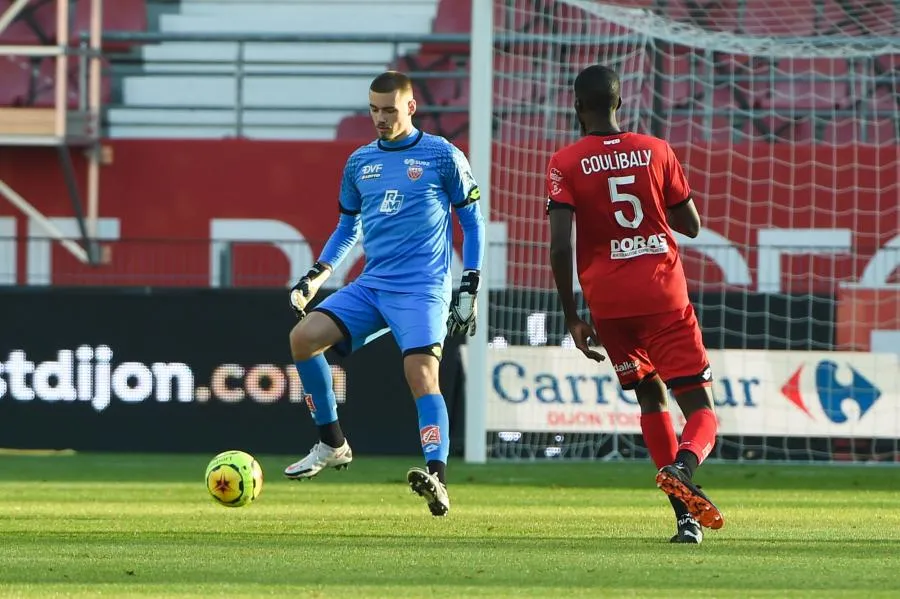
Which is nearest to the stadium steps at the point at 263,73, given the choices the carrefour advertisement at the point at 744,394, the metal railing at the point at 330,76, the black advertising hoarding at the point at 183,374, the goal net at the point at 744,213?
the metal railing at the point at 330,76

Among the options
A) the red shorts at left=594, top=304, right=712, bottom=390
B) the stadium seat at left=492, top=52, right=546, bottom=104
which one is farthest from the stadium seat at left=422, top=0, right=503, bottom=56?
the red shorts at left=594, top=304, right=712, bottom=390

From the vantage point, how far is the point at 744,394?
520 inches

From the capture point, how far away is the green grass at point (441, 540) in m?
5.02

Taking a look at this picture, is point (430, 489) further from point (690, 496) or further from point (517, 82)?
point (517, 82)

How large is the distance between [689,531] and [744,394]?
705 centimetres

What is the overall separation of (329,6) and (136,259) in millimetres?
5011

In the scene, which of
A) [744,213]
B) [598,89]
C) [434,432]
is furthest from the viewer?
[744,213]

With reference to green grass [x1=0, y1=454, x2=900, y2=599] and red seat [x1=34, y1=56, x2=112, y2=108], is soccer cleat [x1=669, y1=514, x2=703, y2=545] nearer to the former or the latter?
green grass [x1=0, y1=454, x2=900, y2=599]

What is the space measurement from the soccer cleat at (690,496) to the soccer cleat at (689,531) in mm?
407

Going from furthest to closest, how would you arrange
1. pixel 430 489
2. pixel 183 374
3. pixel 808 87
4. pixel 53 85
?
pixel 53 85 < pixel 808 87 < pixel 183 374 < pixel 430 489

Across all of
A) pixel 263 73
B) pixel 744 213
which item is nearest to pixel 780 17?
pixel 744 213

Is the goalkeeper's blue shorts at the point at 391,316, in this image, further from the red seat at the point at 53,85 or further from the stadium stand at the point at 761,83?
the red seat at the point at 53,85

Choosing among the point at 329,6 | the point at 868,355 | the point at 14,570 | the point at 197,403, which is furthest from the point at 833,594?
the point at 329,6

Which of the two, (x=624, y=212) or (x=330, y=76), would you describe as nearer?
(x=624, y=212)
